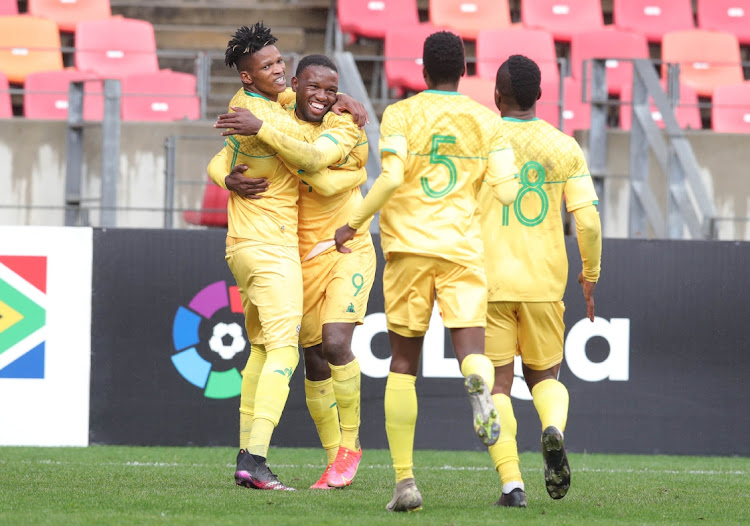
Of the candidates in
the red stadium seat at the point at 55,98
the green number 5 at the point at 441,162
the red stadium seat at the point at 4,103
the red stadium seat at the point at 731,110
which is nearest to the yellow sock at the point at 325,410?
the green number 5 at the point at 441,162

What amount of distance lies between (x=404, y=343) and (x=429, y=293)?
0.23 metres

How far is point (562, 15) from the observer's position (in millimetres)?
13156

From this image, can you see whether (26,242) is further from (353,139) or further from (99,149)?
(353,139)

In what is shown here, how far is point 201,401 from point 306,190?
2360 millimetres

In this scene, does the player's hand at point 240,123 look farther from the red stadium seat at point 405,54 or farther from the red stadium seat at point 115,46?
the red stadium seat at point 115,46

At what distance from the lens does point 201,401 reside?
7.41 meters

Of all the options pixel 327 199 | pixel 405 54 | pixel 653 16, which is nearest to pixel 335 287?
pixel 327 199

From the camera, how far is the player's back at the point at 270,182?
5.34m

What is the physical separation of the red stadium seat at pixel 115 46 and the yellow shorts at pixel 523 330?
7.67 meters

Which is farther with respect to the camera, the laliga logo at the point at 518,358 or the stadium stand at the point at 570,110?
the stadium stand at the point at 570,110

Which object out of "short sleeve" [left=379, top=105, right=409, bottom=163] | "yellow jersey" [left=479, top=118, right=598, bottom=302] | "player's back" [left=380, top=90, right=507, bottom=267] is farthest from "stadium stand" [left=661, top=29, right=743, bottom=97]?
"short sleeve" [left=379, top=105, right=409, bottom=163]

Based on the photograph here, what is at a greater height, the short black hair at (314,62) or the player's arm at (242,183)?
the short black hair at (314,62)

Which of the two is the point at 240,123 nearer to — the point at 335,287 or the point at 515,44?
the point at 335,287

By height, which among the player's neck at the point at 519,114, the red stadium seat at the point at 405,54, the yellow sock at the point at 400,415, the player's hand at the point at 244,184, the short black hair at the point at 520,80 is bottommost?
the yellow sock at the point at 400,415
